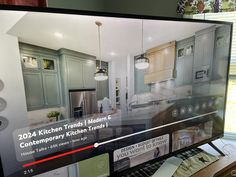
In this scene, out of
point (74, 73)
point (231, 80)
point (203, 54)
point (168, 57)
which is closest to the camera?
point (74, 73)

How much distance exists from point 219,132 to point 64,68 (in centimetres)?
119

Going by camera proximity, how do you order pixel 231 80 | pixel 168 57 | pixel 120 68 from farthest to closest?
1. pixel 231 80
2. pixel 168 57
3. pixel 120 68

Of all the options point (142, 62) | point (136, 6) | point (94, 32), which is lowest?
point (142, 62)

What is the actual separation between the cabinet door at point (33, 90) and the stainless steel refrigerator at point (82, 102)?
0.12 metres

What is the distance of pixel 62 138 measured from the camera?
736 millimetres

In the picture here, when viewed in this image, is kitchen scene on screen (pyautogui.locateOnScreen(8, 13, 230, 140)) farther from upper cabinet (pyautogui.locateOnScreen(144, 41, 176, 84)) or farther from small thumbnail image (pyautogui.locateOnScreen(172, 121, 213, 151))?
small thumbnail image (pyautogui.locateOnScreen(172, 121, 213, 151))

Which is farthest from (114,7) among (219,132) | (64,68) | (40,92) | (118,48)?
(219,132)

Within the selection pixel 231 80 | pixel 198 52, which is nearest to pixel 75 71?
pixel 198 52

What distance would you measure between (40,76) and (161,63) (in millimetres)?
598

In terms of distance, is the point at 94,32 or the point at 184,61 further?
the point at 184,61

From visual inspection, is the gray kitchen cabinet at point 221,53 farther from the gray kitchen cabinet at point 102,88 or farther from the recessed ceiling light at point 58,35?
the recessed ceiling light at point 58,35

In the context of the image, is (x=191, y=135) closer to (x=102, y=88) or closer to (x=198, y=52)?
(x=198, y=52)

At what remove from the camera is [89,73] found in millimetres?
759

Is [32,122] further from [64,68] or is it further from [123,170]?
[123,170]
